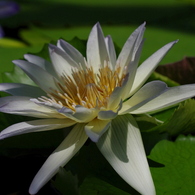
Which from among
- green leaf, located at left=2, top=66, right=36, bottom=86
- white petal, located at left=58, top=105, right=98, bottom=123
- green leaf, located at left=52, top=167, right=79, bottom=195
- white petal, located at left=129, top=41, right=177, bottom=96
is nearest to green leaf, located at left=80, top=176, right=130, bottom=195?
green leaf, located at left=52, top=167, right=79, bottom=195

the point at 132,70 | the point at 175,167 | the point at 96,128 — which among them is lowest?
the point at 175,167

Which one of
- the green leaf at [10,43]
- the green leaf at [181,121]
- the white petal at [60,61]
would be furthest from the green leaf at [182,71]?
the green leaf at [10,43]

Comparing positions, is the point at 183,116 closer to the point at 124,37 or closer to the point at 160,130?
the point at 160,130

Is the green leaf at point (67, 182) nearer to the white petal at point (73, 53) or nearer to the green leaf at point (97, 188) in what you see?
the green leaf at point (97, 188)

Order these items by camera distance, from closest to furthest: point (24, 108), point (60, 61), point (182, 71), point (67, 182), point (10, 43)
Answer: point (67, 182) → point (24, 108) → point (60, 61) → point (182, 71) → point (10, 43)

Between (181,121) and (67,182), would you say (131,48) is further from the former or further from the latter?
(67,182)

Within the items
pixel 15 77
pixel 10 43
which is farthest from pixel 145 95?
pixel 10 43
